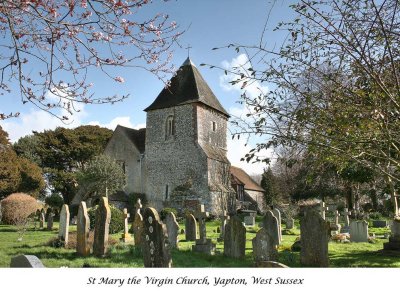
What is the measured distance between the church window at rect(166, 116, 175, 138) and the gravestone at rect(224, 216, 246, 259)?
20695mm

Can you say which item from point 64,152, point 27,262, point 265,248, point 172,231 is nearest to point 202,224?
point 172,231

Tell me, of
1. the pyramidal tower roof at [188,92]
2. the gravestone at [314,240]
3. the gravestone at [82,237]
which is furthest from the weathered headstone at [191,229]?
the pyramidal tower roof at [188,92]

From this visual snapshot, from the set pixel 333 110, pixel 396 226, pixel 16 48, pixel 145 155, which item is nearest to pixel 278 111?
pixel 333 110

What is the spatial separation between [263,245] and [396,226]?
532 cm

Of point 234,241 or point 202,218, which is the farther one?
point 202,218

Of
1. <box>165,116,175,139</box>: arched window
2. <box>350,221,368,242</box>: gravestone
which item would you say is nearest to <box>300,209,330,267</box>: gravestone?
<box>350,221,368,242</box>: gravestone

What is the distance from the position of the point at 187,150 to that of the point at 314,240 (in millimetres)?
21011

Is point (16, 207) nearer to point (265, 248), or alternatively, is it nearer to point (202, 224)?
point (202, 224)

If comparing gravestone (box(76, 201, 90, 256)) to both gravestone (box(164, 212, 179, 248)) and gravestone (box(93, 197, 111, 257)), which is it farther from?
gravestone (box(164, 212, 179, 248))

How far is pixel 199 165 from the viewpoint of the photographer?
27781 mm

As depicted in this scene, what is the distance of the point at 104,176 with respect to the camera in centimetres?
2898

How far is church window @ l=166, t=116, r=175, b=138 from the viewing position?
29750 millimetres

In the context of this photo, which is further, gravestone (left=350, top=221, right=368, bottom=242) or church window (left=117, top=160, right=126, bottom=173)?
church window (left=117, top=160, right=126, bottom=173)
